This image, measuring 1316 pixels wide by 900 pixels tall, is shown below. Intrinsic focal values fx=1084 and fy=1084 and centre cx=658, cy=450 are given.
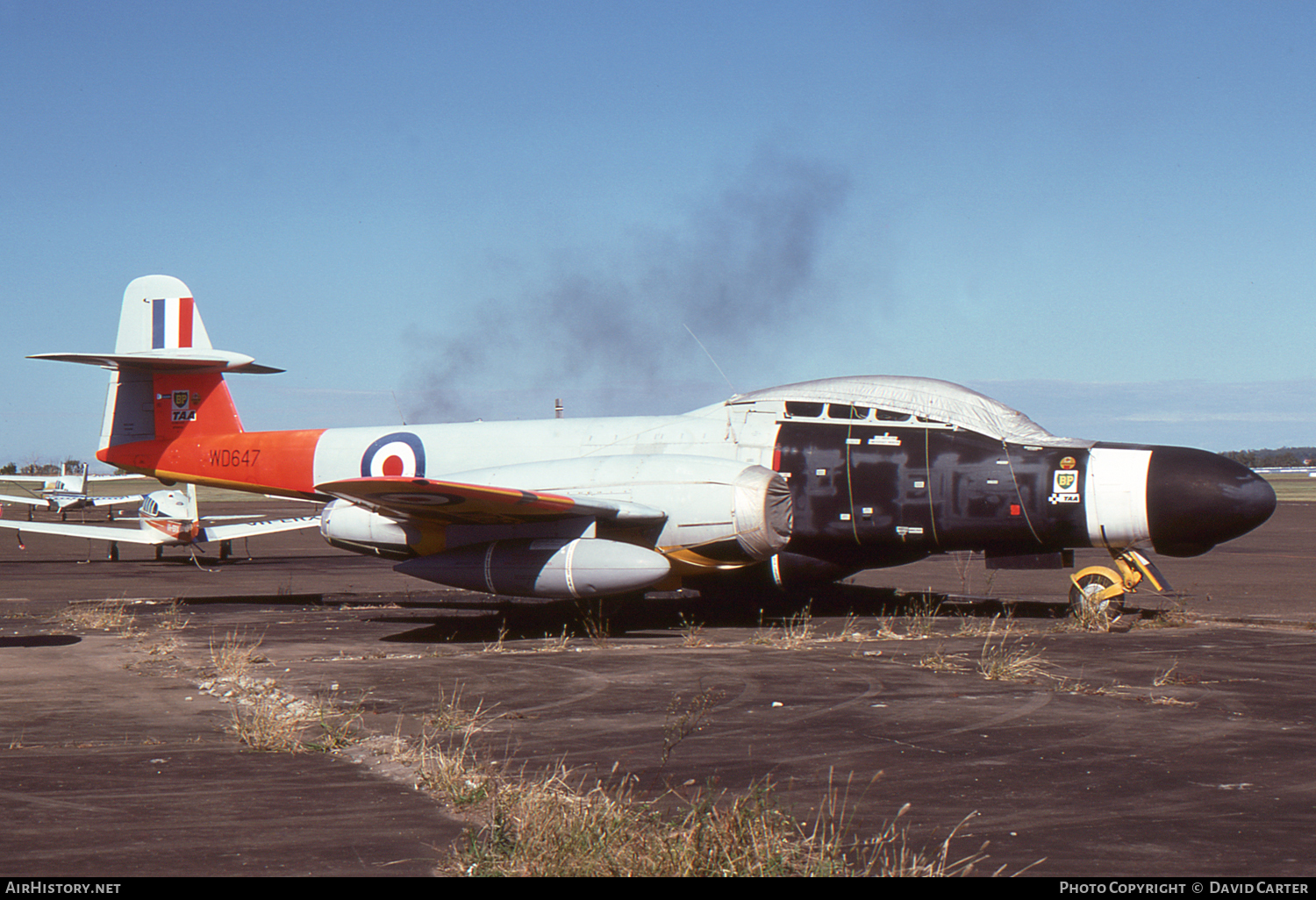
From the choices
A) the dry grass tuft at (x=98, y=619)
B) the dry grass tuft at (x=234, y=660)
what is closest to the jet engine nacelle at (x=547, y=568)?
the dry grass tuft at (x=234, y=660)

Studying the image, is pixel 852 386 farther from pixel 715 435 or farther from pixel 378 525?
pixel 378 525

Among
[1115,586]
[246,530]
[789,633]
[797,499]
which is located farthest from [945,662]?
[246,530]

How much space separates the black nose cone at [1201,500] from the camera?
14.4 m

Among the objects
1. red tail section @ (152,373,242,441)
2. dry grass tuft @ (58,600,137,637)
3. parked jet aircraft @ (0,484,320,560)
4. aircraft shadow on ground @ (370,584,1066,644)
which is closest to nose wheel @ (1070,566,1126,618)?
aircraft shadow on ground @ (370,584,1066,644)

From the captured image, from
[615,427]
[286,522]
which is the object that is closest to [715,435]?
[615,427]

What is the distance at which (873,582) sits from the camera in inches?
964

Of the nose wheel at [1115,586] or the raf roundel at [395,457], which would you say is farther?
the raf roundel at [395,457]

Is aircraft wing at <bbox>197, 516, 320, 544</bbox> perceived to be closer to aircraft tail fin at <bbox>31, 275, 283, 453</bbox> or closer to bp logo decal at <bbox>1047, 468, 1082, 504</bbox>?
aircraft tail fin at <bbox>31, 275, 283, 453</bbox>

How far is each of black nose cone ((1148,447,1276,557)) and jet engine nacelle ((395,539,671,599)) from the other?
6729 mm

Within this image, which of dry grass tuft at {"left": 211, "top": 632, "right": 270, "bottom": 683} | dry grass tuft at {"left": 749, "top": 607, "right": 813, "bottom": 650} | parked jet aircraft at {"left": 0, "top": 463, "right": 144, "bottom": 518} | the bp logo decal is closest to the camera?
dry grass tuft at {"left": 211, "top": 632, "right": 270, "bottom": 683}

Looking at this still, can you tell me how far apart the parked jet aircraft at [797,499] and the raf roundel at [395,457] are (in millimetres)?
881

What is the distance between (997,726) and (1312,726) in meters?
2.56

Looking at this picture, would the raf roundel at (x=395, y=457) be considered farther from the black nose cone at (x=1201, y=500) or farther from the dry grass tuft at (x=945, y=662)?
the black nose cone at (x=1201, y=500)

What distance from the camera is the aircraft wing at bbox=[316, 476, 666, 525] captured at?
14.4 meters
